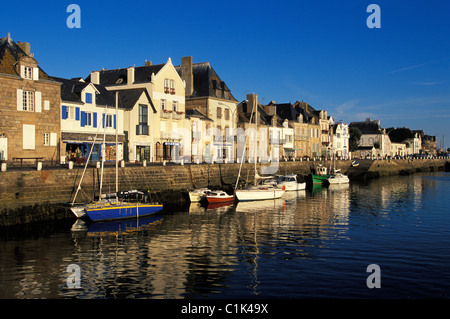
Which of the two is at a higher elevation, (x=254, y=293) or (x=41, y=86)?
(x=41, y=86)

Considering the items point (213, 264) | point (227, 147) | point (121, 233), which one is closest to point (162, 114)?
point (227, 147)

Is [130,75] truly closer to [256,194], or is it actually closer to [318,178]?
[256,194]

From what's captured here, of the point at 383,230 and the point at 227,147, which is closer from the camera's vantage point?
the point at 383,230

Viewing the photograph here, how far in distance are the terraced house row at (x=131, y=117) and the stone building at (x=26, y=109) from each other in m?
0.09

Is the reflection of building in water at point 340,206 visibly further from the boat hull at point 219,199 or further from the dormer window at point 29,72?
the dormer window at point 29,72

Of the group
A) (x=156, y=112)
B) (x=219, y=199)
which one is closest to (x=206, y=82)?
(x=156, y=112)

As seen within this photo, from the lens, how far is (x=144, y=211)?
35.0 meters

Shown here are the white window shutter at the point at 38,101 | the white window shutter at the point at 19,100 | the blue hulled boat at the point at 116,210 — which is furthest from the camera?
the white window shutter at the point at 38,101

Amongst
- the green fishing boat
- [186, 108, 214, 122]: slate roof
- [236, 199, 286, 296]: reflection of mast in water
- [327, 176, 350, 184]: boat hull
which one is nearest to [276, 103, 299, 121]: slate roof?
the green fishing boat

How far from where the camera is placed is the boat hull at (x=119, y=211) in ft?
105

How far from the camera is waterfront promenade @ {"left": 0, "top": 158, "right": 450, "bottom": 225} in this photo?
31172 millimetres

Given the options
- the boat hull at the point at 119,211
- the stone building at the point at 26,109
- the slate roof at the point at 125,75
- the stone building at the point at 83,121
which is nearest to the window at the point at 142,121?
the stone building at the point at 83,121

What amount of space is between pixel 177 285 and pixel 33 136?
29.6 meters
